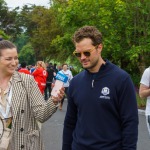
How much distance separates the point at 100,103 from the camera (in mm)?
3742

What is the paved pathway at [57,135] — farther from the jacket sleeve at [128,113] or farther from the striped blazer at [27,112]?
the jacket sleeve at [128,113]

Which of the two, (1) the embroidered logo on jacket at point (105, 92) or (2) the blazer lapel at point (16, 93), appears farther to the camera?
(2) the blazer lapel at point (16, 93)

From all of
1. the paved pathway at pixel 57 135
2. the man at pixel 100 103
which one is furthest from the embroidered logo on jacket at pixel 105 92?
the paved pathway at pixel 57 135

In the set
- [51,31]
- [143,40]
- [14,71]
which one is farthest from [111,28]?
[51,31]

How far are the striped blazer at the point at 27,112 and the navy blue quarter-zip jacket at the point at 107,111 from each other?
0.33 metres

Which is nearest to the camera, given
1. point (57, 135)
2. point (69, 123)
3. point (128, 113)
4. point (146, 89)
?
point (128, 113)

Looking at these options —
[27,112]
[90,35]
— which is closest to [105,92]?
[90,35]

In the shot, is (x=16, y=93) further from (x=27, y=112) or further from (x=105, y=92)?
(x=105, y=92)

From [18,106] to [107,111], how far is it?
2.44 feet

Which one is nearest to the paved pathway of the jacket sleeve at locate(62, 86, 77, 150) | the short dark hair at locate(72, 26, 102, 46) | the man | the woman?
the jacket sleeve at locate(62, 86, 77, 150)

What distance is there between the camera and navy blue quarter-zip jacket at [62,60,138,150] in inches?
145

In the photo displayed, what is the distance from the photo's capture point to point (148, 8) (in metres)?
20.1

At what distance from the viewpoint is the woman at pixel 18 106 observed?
3.93m

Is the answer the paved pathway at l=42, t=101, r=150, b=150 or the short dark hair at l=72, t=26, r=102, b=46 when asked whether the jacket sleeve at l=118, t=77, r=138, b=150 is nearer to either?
the short dark hair at l=72, t=26, r=102, b=46
